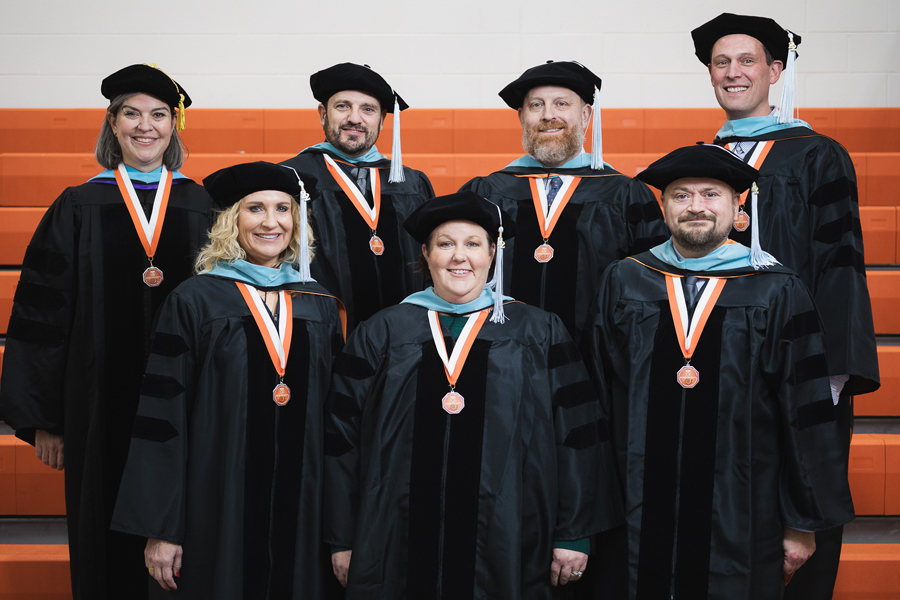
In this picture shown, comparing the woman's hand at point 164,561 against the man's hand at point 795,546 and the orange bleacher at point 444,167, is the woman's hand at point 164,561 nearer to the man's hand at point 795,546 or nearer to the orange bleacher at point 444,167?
the orange bleacher at point 444,167

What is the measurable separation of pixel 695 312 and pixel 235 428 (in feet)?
4.94

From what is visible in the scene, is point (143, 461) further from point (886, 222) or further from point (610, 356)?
point (886, 222)

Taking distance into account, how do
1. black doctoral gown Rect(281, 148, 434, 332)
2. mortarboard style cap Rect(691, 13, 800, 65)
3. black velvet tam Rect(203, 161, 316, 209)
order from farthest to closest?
black doctoral gown Rect(281, 148, 434, 332) → mortarboard style cap Rect(691, 13, 800, 65) → black velvet tam Rect(203, 161, 316, 209)

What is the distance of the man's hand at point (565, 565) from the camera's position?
242 centimetres

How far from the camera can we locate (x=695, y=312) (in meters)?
2.55

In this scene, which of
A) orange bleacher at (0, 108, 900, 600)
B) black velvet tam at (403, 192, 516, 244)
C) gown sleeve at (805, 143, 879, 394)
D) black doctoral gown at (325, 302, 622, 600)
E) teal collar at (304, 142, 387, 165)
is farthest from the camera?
orange bleacher at (0, 108, 900, 600)

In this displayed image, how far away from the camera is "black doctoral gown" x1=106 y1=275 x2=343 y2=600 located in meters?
2.43

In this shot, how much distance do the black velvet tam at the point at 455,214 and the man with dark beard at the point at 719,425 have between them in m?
0.56

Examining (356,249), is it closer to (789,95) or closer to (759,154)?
(759,154)

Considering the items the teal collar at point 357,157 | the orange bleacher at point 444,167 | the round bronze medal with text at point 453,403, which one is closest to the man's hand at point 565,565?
the round bronze medal with text at point 453,403

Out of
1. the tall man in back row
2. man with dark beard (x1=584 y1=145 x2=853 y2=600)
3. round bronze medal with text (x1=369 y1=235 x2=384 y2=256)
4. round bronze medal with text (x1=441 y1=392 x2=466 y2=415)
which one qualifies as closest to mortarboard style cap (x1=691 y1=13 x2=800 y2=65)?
the tall man in back row

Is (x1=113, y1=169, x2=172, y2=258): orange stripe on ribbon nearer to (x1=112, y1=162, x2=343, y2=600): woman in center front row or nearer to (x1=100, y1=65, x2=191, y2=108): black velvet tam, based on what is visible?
(x1=100, y1=65, x2=191, y2=108): black velvet tam

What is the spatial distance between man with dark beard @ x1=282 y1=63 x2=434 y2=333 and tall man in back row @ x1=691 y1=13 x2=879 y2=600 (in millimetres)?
1332

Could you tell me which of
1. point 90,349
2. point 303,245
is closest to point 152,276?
point 90,349
